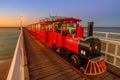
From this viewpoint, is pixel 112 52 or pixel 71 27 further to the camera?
pixel 71 27

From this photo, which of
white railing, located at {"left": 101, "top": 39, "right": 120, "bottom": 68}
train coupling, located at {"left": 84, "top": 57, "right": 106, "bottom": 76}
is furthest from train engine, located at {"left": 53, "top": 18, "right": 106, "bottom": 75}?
white railing, located at {"left": 101, "top": 39, "right": 120, "bottom": 68}

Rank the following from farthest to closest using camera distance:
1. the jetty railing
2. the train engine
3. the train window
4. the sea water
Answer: the sea water < the train window < the jetty railing < the train engine

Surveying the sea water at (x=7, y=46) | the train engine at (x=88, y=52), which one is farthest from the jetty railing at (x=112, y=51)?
the sea water at (x=7, y=46)

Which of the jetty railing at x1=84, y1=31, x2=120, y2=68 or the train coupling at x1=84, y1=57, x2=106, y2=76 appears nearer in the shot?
the train coupling at x1=84, y1=57, x2=106, y2=76

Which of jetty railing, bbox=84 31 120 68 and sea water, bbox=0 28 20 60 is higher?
jetty railing, bbox=84 31 120 68

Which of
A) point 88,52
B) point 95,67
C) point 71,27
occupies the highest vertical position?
point 71,27

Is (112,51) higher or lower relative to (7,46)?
higher

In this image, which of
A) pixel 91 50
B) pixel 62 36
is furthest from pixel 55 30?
pixel 91 50

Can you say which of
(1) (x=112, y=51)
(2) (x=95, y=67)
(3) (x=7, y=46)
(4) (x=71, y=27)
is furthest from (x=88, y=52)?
(3) (x=7, y=46)

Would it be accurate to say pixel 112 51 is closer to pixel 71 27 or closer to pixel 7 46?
pixel 71 27

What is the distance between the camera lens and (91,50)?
4.20 meters

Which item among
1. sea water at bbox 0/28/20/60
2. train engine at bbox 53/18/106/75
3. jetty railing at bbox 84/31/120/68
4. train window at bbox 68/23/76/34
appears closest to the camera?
train engine at bbox 53/18/106/75

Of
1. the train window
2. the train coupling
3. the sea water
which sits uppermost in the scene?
the train window

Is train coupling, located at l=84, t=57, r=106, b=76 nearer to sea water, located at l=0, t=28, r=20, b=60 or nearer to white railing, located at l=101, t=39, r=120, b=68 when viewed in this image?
white railing, located at l=101, t=39, r=120, b=68
